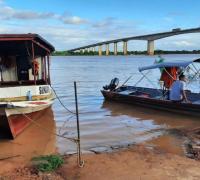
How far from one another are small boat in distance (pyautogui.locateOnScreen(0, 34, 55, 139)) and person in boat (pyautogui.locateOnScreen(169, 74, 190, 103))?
14.6 ft

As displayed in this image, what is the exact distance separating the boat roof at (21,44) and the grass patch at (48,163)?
12.2ft

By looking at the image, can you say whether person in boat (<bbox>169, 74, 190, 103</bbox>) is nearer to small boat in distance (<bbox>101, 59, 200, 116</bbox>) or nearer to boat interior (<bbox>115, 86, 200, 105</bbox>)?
small boat in distance (<bbox>101, 59, 200, 116</bbox>)

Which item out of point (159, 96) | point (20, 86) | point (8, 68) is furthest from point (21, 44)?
point (159, 96)

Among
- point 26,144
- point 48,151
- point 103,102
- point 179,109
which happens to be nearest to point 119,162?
point 48,151

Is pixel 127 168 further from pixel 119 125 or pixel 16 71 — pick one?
pixel 16 71

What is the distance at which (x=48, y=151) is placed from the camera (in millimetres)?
8766

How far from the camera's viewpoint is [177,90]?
12773 mm

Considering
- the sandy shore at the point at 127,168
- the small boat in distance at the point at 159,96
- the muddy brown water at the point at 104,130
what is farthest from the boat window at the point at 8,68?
the sandy shore at the point at 127,168

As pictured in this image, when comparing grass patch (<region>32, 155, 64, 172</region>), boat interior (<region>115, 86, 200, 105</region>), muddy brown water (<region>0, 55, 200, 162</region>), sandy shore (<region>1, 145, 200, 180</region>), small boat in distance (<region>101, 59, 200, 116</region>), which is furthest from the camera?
boat interior (<region>115, 86, 200, 105</region>)

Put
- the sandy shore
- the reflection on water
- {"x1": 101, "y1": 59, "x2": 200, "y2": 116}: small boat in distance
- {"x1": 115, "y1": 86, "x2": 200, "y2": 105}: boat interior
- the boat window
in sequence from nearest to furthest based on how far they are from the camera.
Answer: the sandy shore
the reflection on water
the boat window
{"x1": 101, "y1": 59, "x2": 200, "y2": 116}: small boat in distance
{"x1": 115, "y1": 86, "x2": 200, "y2": 105}: boat interior

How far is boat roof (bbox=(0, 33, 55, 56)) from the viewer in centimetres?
964

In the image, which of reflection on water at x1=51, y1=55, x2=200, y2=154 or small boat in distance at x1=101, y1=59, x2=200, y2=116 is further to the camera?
small boat in distance at x1=101, y1=59, x2=200, y2=116

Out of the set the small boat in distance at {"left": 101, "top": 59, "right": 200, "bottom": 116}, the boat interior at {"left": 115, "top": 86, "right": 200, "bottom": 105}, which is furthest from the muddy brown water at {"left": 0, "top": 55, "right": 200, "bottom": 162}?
the boat interior at {"left": 115, "top": 86, "right": 200, "bottom": 105}

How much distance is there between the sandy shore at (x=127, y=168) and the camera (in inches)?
247
